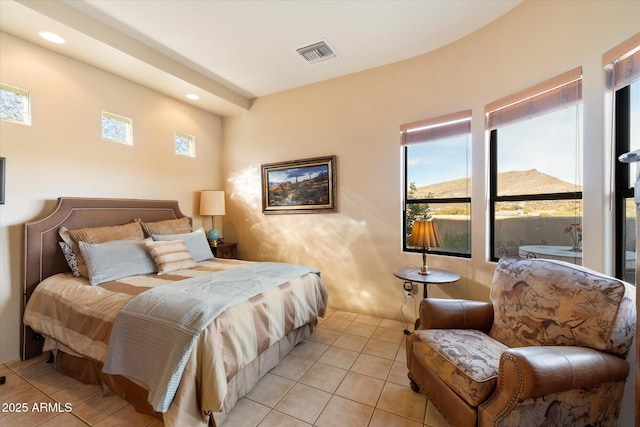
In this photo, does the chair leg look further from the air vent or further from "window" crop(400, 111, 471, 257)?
the air vent

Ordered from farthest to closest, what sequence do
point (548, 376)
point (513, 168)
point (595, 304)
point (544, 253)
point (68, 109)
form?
point (68, 109), point (513, 168), point (544, 253), point (595, 304), point (548, 376)

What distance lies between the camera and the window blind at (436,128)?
8.48ft

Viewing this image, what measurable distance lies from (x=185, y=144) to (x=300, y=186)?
1.83m

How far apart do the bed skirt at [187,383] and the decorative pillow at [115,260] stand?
623mm

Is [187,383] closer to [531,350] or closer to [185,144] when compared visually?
[531,350]

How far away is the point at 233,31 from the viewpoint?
2.46 meters

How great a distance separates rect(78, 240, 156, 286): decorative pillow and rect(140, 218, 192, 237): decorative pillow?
41 cm

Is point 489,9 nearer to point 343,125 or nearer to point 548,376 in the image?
point 343,125

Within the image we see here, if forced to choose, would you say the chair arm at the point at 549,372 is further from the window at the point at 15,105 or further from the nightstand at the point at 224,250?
the window at the point at 15,105

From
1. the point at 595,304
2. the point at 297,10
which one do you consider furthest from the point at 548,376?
the point at 297,10

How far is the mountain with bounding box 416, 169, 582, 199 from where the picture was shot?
2.06 metres

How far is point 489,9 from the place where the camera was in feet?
7.23

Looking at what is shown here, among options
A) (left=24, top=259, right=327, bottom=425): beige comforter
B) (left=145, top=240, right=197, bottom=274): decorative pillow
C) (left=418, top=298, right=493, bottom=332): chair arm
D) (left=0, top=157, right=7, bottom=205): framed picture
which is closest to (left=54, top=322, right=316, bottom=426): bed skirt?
(left=24, top=259, right=327, bottom=425): beige comforter

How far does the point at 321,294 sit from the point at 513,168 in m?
2.16
